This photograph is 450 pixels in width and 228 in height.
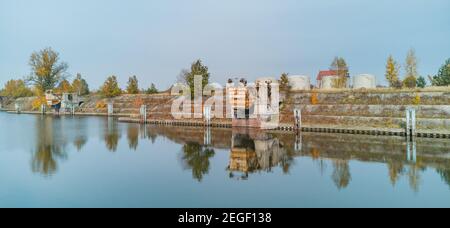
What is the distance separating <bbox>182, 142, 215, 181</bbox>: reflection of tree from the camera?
16.9 metres

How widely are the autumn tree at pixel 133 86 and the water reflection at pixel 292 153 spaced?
1882 inches

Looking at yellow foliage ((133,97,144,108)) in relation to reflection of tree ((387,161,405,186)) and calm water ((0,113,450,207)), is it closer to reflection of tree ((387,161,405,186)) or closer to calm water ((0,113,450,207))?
calm water ((0,113,450,207))

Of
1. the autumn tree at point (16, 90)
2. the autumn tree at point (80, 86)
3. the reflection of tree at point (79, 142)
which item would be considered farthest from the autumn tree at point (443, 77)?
the autumn tree at point (16, 90)

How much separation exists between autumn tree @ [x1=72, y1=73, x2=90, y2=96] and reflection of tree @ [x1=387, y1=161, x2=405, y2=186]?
8071 cm

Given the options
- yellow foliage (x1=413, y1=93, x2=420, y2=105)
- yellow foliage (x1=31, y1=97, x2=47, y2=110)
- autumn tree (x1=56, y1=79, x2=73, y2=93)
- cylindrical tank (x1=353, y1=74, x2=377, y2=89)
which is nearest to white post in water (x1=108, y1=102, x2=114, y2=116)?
yellow foliage (x1=31, y1=97, x2=47, y2=110)

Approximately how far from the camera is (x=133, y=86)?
7706 cm

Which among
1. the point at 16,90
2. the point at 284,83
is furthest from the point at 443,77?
the point at 16,90

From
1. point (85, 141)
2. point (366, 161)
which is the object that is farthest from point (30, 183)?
point (366, 161)

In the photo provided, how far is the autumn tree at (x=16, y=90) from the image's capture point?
103188mm

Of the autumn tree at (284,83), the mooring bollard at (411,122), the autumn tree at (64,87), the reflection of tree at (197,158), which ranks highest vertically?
the autumn tree at (64,87)

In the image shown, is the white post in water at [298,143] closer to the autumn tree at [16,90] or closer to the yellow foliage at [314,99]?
the yellow foliage at [314,99]

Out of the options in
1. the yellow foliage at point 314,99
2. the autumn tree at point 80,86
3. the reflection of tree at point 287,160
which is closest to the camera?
the reflection of tree at point 287,160

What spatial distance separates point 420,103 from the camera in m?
33.4
